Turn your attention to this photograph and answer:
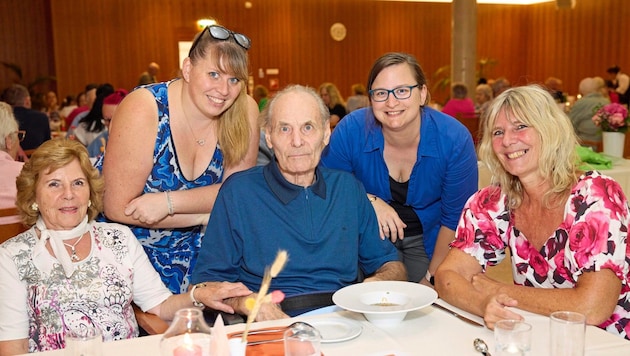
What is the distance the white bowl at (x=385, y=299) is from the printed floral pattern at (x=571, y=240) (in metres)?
0.40

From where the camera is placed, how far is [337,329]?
5.75 ft

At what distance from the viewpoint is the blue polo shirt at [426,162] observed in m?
2.92

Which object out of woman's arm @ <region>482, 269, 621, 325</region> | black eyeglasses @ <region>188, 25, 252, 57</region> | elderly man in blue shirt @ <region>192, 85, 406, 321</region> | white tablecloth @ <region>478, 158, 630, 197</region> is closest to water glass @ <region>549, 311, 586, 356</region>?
woman's arm @ <region>482, 269, 621, 325</region>

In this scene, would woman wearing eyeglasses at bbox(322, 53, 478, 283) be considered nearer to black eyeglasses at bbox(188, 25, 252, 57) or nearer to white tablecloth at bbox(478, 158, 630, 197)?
black eyeglasses at bbox(188, 25, 252, 57)

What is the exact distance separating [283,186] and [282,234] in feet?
0.56

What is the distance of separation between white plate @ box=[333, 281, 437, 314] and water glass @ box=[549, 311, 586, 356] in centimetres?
40

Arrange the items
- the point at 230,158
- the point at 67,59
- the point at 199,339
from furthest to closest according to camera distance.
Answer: the point at 67,59 → the point at 230,158 → the point at 199,339

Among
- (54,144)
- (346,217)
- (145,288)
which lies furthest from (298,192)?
(54,144)

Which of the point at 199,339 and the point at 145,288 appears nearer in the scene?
the point at 199,339

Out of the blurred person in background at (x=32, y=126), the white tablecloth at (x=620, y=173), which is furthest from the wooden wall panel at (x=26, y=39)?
the white tablecloth at (x=620, y=173)

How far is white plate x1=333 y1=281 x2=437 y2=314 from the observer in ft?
5.91

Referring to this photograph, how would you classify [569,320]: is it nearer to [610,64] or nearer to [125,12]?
[125,12]

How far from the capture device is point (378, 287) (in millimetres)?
1974

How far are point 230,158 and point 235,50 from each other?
440 mm
